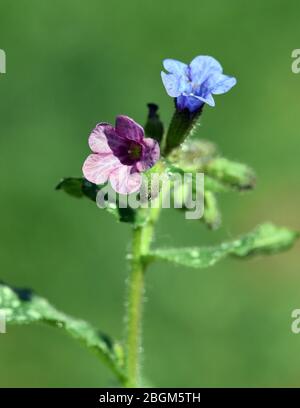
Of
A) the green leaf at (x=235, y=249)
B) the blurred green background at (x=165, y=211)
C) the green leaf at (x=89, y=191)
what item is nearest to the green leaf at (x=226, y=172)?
the green leaf at (x=235, y=249)

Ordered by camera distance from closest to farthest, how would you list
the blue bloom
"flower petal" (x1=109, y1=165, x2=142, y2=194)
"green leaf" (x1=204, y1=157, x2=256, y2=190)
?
"flower petal" (x1=109, y1=165, x2=142, y2=194)
the blue bloom
"green leaf" (x1=204, y1=157, x2=256, y2=190)

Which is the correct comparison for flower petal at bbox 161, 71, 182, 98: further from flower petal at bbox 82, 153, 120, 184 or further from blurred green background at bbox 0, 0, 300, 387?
blurred green background at bbox 0, 0, 300, 387

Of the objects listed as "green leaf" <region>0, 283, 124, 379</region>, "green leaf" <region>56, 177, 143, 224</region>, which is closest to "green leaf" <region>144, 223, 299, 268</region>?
"green leaf" <region>56, 177, 143, 224</region>

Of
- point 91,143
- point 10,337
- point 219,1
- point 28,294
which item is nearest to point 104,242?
point 10,337

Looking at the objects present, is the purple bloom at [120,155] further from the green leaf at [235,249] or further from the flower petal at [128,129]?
the green leaf at [235,249]

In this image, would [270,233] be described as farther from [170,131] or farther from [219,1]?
[219,1]

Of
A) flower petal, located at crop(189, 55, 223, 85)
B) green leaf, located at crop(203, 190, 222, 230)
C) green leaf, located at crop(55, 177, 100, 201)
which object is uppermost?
flower petal, located at crop(189, 55, 223, 85)

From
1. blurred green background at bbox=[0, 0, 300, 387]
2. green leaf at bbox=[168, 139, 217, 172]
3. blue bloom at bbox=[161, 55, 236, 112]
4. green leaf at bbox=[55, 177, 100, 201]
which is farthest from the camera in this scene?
blurred green background at bbox=[0, 0, 300, 387]

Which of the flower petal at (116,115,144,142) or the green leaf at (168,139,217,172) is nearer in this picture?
the flower petal at (116,115,144,142)

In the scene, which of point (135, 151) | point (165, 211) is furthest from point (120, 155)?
point (165, 211)
